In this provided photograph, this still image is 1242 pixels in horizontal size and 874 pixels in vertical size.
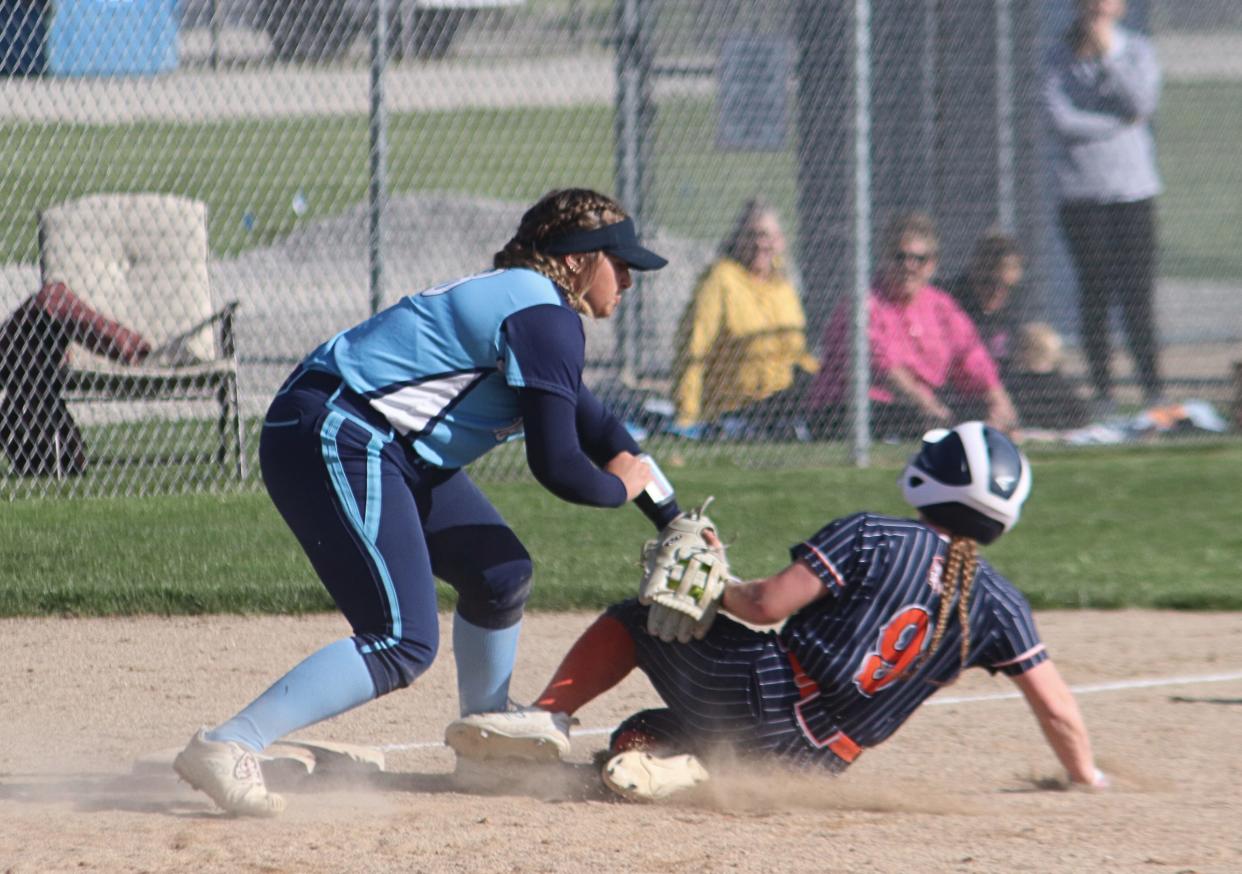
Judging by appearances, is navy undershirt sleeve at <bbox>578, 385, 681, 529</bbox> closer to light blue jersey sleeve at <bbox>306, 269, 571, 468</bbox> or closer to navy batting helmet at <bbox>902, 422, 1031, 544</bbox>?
light blue jersey sleeve at <bbox>306, 269, 571, 468</bbox>

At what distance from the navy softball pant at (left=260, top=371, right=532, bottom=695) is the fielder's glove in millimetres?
522

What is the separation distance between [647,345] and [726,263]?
5.03 feet

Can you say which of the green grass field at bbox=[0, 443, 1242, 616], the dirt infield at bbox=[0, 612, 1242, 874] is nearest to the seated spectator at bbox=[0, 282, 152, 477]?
the green grass field at bbox=[0, 443, 1242, 616]

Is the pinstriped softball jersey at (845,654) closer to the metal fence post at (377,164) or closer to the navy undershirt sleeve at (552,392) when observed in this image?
the navy undershirt sleeve at (552,392)

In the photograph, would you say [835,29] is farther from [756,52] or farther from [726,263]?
[726,263]

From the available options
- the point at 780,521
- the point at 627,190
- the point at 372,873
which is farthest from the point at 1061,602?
the point at 627,190

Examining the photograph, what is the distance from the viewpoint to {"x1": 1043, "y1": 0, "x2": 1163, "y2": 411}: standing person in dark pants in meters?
10.5

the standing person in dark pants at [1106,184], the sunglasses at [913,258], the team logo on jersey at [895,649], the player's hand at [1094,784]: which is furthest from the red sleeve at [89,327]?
the standing person in dark pants at [1106,184]

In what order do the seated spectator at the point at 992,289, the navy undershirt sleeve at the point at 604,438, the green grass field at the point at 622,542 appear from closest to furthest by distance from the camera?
the navy undershirt sleeve at the point at 604,438 < the green grass field at the point at 622,542 < the seated spectator at the point at 992,289

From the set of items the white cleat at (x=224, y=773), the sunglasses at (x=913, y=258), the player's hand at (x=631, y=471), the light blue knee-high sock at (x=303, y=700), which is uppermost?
the player's hand at (x=631, y=471)

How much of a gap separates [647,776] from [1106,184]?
7.84 metres

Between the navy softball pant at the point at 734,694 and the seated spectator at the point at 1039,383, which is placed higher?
the navy softball pant at the point at 734,694

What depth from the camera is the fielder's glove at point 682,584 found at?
3.79 meters

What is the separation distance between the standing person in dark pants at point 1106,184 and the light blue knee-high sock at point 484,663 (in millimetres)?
7258
